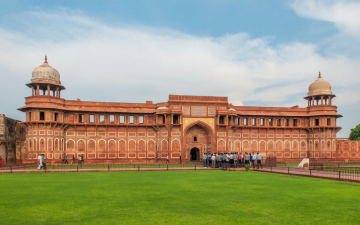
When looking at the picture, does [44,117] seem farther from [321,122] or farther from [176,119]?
[321,122]

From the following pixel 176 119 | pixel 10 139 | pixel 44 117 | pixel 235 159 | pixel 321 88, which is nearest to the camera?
pixel 235 159

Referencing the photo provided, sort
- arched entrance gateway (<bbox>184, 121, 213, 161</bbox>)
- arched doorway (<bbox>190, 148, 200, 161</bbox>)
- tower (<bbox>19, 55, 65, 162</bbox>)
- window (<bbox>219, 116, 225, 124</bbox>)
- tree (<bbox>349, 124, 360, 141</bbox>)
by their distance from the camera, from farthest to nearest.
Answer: tree (<bbox>349, 124, 360, 141</bbox>) → arched doorway (<bbox>190, 148, 200, 161</bbox>) → window (<bbox>219, 116, 225, 124</bbox>) → arched entrance gateway (<bbox>184, 121, 213, 161</bbox>) → tower (<bbox>19, 55, 65, 162</bbox>)

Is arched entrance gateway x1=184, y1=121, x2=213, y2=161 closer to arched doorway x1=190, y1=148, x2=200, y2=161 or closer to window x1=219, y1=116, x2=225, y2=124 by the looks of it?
arched doorway x1=190, y1=148, x2=200, y2=161

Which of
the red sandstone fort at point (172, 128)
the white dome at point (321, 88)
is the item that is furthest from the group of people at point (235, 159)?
the white dome at point (321, 88)

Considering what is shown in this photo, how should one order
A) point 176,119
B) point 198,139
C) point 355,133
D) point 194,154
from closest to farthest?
point 176,119, point 198,139, point 194,154, point 355,133

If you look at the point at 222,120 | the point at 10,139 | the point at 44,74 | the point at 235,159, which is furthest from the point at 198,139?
the point at 10,139

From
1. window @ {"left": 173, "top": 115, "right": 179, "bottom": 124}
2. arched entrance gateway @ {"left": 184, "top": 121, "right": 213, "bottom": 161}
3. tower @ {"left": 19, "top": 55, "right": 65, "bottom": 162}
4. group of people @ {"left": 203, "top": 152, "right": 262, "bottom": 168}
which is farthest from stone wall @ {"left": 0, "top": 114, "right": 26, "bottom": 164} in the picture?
group of people @ {"left": 203, "top": 152, "right": 262, "bottom": 168}

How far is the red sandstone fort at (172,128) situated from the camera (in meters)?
36.3

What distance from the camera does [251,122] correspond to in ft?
143

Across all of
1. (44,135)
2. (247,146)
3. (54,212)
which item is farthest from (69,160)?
(54,212)

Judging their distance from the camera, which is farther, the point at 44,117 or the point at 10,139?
the point at 10,139

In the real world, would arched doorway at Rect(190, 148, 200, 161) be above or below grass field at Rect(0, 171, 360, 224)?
below

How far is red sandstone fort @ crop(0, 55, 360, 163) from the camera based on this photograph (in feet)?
119

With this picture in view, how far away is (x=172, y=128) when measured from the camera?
1551 inches
